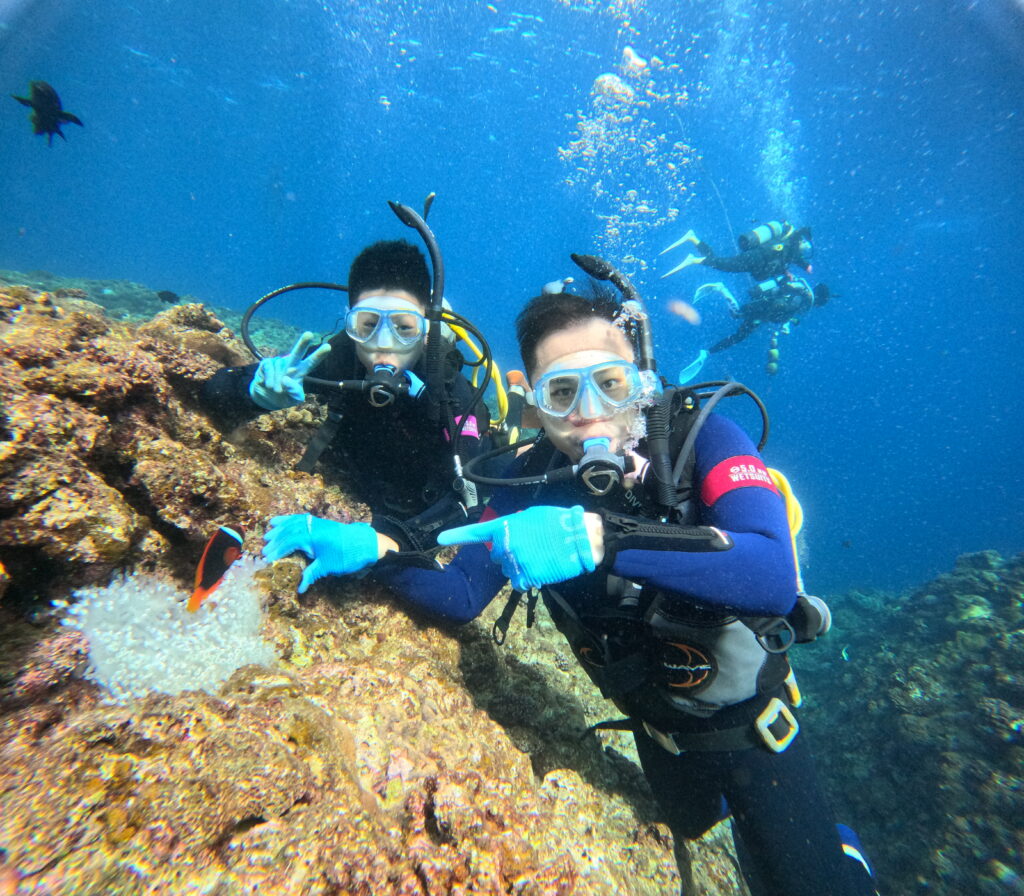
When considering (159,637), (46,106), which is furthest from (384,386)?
(46,106)

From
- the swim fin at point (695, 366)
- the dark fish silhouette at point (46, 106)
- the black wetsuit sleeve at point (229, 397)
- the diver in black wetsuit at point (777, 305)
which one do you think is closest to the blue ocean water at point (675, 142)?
the diver in black wetsuit at point (777, 305)

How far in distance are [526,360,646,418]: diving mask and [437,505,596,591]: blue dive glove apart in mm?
689

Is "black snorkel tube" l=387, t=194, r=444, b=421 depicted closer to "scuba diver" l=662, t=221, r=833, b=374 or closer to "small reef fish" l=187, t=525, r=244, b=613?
"small reef fish" l=187, t=525, r=244, b=613

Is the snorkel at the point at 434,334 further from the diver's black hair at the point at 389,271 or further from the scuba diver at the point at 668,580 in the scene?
the scuba diver at the point at 668,580

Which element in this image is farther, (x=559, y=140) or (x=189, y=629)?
(x=559, y=140)

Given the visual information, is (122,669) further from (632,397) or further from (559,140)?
(559,140)

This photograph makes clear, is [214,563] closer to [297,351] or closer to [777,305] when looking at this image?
[297,351]

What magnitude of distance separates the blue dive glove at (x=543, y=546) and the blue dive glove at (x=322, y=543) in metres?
0.60

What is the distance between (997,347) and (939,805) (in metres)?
84.3

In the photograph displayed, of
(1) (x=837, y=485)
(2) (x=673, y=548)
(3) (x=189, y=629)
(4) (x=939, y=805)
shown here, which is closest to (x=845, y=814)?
(4) (x=939, y=805)

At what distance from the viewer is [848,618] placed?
12.7m

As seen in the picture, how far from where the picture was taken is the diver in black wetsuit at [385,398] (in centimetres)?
306

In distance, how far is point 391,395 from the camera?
130 inches

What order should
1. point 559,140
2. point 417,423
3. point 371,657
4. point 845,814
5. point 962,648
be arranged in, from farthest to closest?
point 559,140
point 962,648
point 845,814
point 417,423
point 371,657
